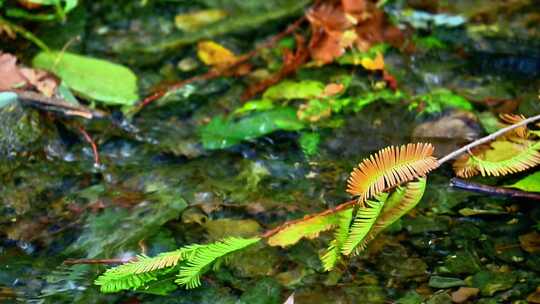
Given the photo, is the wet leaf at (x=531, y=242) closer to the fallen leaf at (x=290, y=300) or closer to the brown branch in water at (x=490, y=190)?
the brown branch in water at (x=490, y=190)

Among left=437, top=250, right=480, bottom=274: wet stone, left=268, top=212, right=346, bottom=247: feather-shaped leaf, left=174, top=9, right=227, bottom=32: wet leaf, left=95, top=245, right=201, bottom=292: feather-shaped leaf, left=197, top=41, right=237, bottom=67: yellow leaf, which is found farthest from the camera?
left=174, top=9, right=227, bottom=32: wet leaf

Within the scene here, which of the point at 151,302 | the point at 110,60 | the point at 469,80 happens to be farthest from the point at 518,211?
the point at 110,60

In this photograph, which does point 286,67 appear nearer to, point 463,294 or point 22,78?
point 22,78

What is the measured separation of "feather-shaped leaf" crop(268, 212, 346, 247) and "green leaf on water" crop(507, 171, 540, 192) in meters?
0.52

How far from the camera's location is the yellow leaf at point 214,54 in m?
2.74

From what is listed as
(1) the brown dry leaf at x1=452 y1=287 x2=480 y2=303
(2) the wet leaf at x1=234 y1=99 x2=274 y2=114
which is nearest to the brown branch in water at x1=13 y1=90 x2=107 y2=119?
(2) the wet leaf at x1=234 y1=99 x2=274 y2=114

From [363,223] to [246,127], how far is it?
2.59 ft

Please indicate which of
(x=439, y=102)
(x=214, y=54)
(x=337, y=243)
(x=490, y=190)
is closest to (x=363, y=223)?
(x=337, y=243)

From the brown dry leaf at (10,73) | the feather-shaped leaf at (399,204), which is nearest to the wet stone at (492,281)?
the feather-shaped leaf at (399,204)

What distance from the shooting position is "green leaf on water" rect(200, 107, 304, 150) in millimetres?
2277

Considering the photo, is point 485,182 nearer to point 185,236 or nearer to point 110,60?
point 185,236

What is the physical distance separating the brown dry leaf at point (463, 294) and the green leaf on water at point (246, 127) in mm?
899

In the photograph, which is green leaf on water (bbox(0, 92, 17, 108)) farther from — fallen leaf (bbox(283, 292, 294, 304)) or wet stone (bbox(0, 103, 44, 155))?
fallen leaf (bbox(283, 292, 294, 304))

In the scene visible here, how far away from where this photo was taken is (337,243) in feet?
5.44
